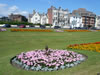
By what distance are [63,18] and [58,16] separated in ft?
15.0

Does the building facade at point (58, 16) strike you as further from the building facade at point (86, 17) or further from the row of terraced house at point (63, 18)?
the building facade at point (86, 17)

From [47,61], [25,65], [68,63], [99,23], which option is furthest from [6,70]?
[99,23]

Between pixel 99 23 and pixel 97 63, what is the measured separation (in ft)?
382

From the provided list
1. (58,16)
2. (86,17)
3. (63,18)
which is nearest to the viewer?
(58,16)

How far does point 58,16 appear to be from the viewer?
9269cm

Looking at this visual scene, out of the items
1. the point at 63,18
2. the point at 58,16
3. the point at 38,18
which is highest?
the point at 58,16

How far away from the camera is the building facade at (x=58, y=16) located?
297 feet

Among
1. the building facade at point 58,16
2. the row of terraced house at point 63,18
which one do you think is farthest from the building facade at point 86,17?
the building facade at point 58,16

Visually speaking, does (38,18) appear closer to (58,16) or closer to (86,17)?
(58,16)

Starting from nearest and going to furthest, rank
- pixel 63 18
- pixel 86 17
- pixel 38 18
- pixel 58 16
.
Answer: pixel 58 16
pixel 63 18
pixel 38 18
pixel 86 17

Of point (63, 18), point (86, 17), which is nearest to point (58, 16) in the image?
point (63, 18)

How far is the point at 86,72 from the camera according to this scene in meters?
7.08

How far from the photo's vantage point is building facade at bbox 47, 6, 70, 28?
90.5m

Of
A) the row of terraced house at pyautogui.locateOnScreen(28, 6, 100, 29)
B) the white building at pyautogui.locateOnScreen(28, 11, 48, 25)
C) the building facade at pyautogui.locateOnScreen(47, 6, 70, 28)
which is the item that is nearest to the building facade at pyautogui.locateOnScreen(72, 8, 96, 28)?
the row of terraced house at pyautogui.locateOnScreen(28, 6, 100, 29)
